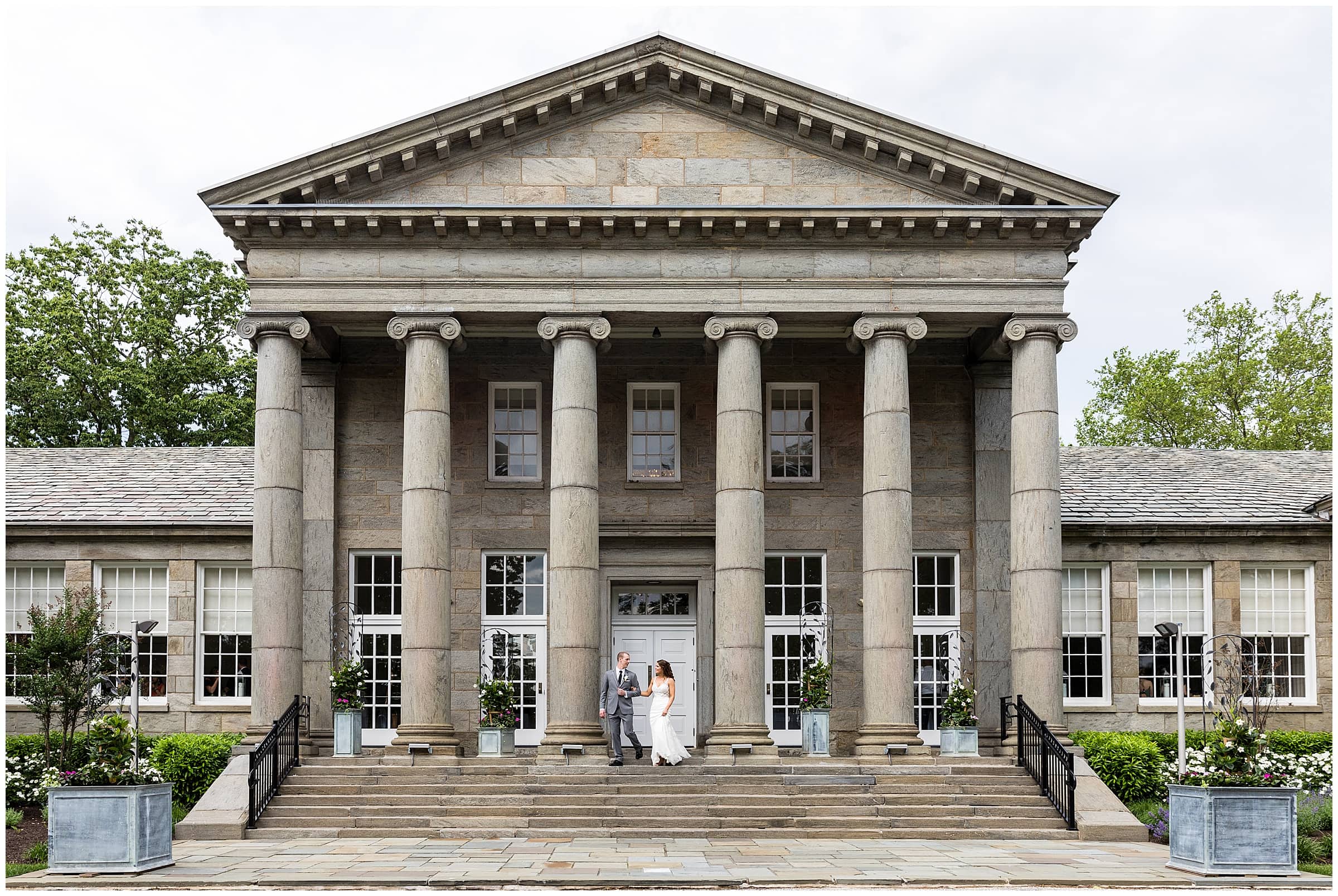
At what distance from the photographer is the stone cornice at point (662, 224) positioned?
2322 cm

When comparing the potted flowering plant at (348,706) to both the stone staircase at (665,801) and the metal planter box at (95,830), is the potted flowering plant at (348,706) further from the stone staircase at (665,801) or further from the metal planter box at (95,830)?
the metal planter box at (95,830)

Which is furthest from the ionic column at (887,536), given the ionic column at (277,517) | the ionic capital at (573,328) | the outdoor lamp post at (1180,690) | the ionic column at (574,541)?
the ionic column at (277,517)

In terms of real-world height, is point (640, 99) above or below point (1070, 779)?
above

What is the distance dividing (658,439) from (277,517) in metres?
7.29

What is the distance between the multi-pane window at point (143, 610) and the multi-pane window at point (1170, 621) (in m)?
18.6

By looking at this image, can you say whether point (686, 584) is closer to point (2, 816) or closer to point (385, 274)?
point (385, 274)

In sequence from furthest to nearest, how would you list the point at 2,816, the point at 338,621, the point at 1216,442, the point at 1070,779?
the point at 1216,442, the point at 338,621, the point at 1070,779, the point at 2,816

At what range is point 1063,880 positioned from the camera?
49.6ft

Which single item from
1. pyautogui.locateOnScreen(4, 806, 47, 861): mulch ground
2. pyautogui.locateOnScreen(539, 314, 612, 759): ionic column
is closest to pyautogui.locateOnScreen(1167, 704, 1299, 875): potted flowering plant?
pyautogui.locateOnScreen(539, 314, 612, 759): ionic column

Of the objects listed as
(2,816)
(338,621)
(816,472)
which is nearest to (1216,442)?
(816,472)

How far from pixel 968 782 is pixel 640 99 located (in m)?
12.4

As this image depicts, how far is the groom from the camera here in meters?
22.3

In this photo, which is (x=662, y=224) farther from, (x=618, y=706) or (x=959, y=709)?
(x=959, y=709)

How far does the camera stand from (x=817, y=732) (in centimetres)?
2303
